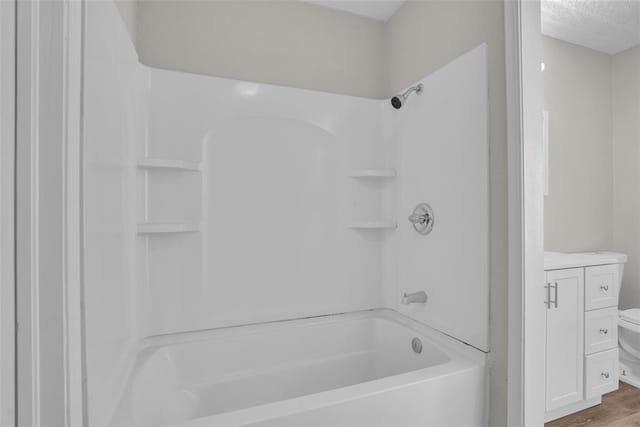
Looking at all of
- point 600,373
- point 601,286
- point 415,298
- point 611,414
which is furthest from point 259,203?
point 611,414

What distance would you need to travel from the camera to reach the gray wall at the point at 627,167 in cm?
248

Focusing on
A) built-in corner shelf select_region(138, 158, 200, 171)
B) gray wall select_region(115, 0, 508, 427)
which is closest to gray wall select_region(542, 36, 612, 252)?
gray wall select_region(115, 0, 508, 427)

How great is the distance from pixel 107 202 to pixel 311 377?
1261 mm

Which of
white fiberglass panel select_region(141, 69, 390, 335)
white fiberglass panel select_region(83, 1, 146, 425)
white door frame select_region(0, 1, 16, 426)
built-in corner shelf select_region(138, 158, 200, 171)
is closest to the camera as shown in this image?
white door frame select_region(0, 1, 16, 426)

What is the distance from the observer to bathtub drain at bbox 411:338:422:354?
1522 mm

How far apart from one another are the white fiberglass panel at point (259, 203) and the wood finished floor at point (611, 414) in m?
1.32

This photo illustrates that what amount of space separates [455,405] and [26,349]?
127cm

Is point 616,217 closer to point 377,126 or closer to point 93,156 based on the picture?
point 377,126

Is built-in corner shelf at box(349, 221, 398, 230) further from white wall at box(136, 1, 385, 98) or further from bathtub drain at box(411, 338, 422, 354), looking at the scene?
white wall at box(136, 1, 385, 98)

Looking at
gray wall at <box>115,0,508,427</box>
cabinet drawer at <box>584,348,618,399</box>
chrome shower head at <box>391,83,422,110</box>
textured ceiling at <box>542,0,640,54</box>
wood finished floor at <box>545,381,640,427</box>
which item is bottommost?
wood finished floor at <box>545,381,640,427</box>

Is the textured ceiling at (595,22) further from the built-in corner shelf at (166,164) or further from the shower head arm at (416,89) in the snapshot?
the built-in corner shelf at (166,164)

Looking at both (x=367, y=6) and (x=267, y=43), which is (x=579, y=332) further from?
(x=267, y=43)

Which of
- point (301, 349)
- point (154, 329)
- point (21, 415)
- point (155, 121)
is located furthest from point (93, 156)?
point (301, 349)

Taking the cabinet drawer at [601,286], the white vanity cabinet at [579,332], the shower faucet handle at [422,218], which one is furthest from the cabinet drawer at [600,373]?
the shower faucet handle at [422,218]
